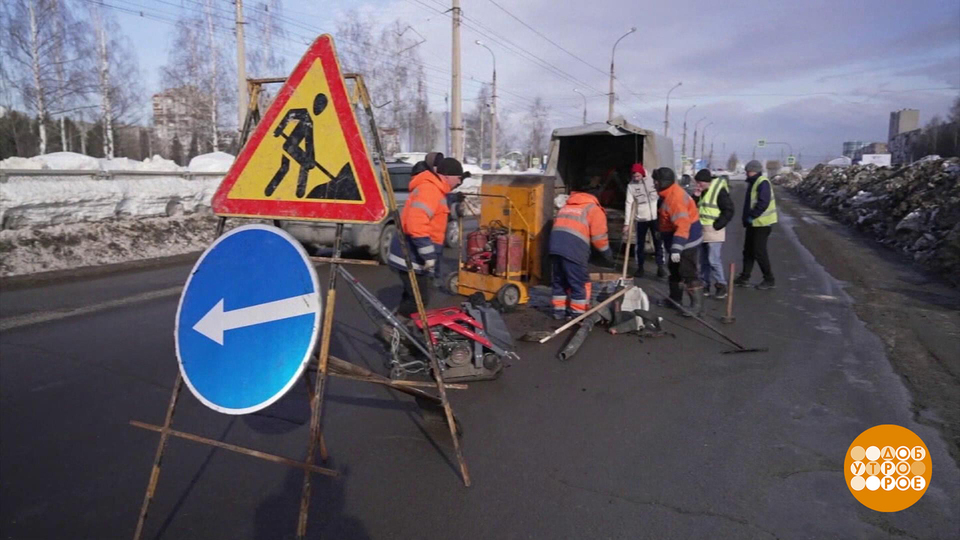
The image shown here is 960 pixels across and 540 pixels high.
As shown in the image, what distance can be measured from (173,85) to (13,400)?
4171 cm

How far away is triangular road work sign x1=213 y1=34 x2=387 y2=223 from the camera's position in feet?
9.02

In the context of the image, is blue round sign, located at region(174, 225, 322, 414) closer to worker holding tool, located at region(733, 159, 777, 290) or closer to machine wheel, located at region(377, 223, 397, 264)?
worker holding tool, located at region(733, 159, 777, 290)

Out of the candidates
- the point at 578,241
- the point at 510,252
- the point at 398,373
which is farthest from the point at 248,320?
the point at 510,252

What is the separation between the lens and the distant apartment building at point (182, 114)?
3928 centimetres

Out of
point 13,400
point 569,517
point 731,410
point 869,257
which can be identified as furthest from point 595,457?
point 869,257

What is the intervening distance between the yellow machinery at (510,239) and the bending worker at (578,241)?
1116mm

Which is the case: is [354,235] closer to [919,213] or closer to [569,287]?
[569,287]

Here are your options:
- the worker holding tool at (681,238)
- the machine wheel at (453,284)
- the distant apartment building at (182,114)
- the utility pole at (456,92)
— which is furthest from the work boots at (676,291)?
the distant apartment building at (182,114)

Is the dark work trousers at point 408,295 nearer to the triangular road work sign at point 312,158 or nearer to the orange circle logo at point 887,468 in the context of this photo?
the triangular road work sign at point 312,158

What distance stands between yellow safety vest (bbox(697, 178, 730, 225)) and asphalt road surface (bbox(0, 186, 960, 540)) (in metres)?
2.61

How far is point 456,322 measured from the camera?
17.6ft

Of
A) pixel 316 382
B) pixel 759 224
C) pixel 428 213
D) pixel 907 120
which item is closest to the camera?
pixel 316 382

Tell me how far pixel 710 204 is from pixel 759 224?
1.15 metres

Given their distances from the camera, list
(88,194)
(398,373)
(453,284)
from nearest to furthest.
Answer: (398,373) → (453,284) → (88,194)
